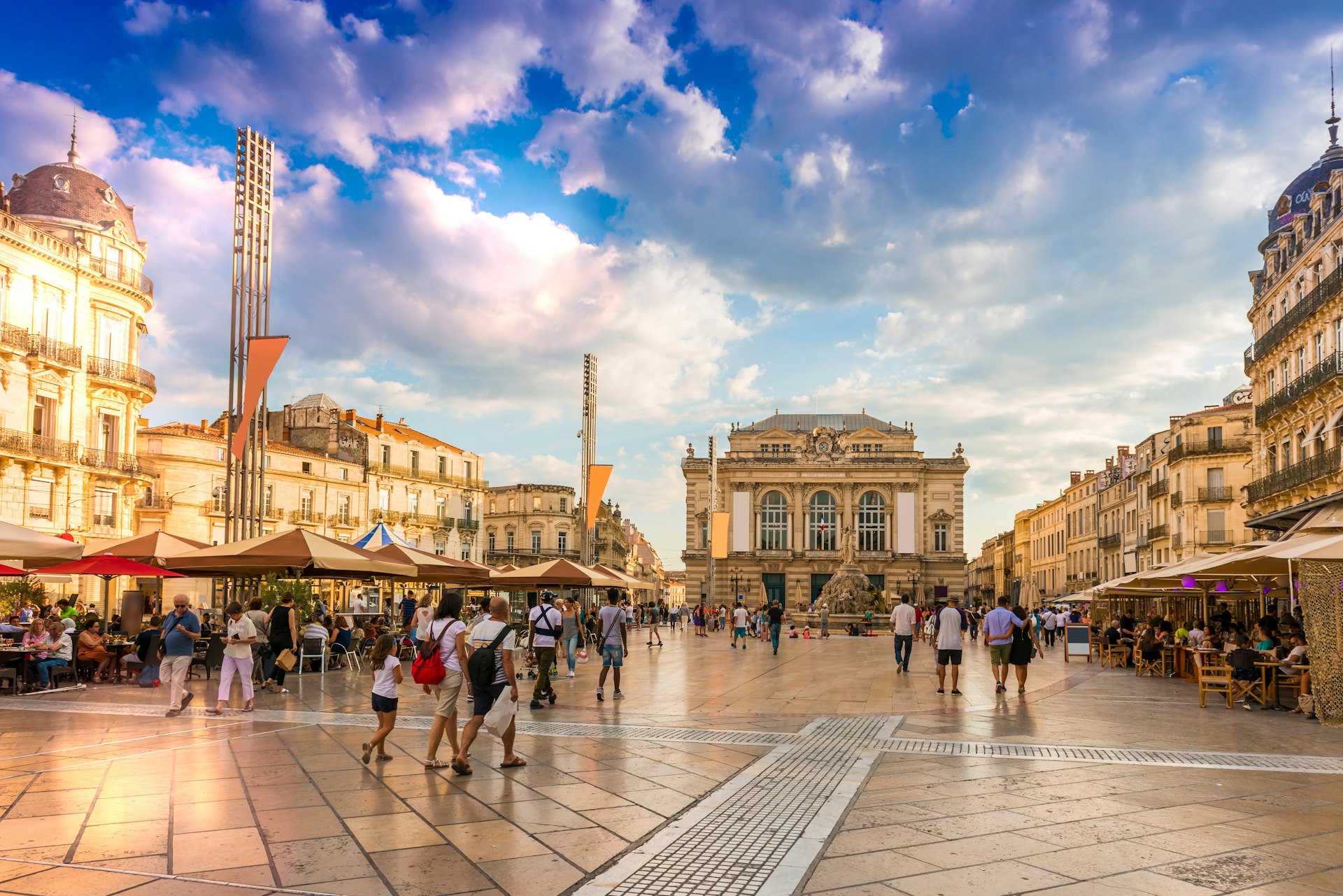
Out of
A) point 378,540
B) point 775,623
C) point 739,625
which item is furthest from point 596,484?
point 378,540

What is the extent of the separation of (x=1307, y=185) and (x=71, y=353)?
3929 cm

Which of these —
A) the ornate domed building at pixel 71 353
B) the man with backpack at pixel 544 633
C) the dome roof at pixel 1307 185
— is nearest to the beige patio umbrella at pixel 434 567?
the man with backpack at pixel 544 633

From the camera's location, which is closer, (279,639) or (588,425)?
(279,639)

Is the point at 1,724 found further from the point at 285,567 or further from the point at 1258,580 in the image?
the point at 1258,580

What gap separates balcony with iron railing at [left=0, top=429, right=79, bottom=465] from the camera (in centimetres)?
2972

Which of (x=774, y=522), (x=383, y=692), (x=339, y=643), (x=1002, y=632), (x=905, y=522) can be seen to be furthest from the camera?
(x=774, y=522)

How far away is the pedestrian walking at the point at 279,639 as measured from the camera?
48.5ft

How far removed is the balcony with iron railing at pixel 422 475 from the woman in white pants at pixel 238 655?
149ft

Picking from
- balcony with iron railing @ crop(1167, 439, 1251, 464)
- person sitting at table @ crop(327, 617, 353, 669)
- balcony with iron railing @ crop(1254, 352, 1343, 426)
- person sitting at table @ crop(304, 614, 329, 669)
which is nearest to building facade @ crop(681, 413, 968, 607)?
balcony with iron railing @ crop(1167, 439, 1251, 464)

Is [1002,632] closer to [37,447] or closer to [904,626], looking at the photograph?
[904,626]

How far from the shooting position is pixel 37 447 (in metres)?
31.0

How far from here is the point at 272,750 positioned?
9.16 meters

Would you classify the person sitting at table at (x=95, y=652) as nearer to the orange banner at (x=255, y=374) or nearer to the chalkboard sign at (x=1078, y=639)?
the orange banner at (x=255, y=374)

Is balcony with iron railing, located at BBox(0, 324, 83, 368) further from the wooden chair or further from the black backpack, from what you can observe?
the wooden chair
